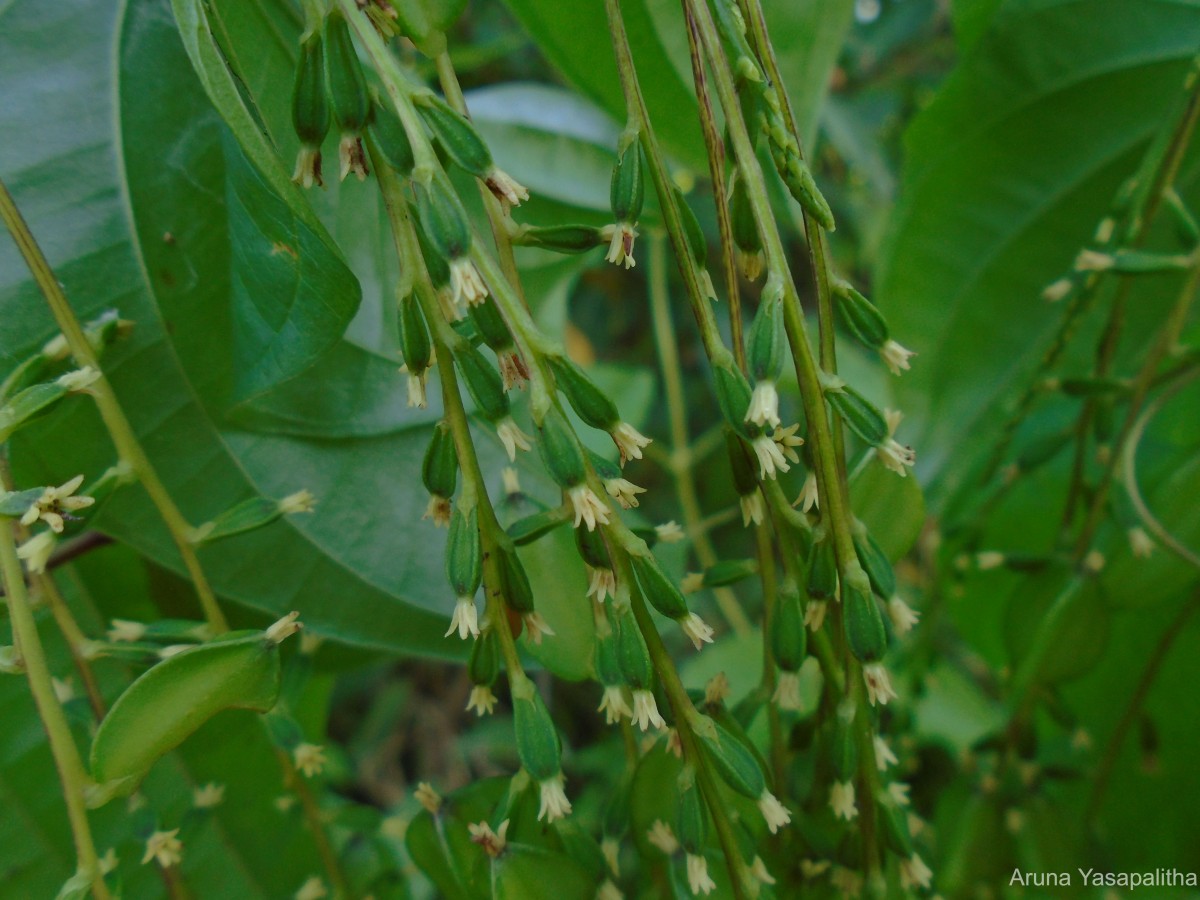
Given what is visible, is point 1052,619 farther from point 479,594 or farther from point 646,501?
point 646,501

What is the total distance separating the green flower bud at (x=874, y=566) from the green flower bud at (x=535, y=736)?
4.3 inches

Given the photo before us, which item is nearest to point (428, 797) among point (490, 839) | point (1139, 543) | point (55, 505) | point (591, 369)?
point (490, 839)

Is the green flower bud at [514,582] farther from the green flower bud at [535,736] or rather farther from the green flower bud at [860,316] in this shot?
the green flower bud at [860,316]

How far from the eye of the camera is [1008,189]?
0.66m

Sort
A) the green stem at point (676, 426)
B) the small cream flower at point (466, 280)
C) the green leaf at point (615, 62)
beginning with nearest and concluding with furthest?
1. the small cream flower at point (466, 280)
2. the green leaf at point (615, 62)
3. the green stem at point (676, 426)

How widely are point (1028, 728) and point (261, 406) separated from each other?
0.40 meters

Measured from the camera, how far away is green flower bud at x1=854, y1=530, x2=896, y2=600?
325 mm

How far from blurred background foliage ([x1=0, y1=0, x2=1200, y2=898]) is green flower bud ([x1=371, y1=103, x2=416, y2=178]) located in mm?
Answer: 57

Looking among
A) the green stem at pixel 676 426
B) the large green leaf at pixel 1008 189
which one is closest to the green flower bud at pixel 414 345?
the large green leaf at pixel 1008 189

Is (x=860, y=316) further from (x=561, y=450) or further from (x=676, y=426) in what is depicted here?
(x=676, y=426)

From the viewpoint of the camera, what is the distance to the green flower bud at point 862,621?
313mm

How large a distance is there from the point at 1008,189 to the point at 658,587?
0.49 metres

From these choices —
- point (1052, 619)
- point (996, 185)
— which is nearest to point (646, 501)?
point (996, 185)

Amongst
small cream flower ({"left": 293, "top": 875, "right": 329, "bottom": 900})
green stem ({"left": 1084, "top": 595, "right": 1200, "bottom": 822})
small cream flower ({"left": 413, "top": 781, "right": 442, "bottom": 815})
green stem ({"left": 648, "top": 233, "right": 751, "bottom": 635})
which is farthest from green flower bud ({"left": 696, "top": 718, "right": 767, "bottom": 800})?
green stem ({"left": 648, "top": 233, "right": 751, "bottom": 635})
